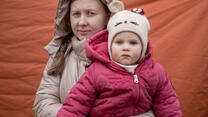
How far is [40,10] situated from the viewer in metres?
2.34

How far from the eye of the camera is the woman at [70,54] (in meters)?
1.25

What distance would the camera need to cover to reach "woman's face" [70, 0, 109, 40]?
Result: 1.27m

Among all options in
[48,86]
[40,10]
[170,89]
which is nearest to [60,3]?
[48,86]

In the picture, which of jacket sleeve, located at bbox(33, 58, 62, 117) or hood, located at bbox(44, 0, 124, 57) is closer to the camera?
jacket sleeve, located at bbox(33, 58, 62, 117)

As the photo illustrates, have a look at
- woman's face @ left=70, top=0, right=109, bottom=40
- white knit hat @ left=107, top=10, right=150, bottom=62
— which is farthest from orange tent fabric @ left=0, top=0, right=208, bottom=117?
white knit hat @ left=107, top=10, right=150, bottom=62

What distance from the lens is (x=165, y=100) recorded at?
1.10 meters

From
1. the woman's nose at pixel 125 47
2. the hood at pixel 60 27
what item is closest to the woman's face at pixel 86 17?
the hood at pixel 60 27

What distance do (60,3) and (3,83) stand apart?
4.14 ft

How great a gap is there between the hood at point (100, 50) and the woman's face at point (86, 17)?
0.40 feet

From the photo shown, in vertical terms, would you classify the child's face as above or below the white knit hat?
below

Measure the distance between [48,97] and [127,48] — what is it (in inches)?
22.1

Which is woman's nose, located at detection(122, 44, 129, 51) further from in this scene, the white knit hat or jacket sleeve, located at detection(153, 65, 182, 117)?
jacket sleeve, located at detection(153, 65, 182, 117)

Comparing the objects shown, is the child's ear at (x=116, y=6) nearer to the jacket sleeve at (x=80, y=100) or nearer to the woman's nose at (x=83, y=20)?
the woman's nose at (x=83, y=20)

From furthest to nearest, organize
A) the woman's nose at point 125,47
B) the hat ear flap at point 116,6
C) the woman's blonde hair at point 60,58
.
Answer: the woman's blonde hair at point 60,58, the hat ear flap at point 116,6, the woman's nose at point 125,47
